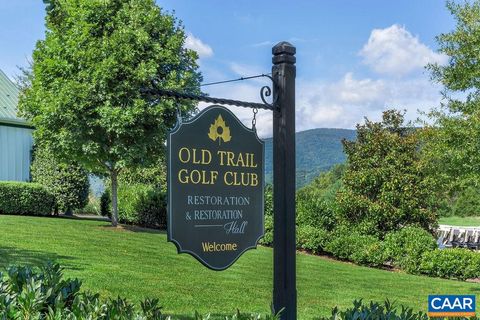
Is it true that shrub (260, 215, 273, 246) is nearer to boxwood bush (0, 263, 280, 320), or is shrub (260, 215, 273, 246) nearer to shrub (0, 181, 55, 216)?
shrub (0, 181, 55, 216)

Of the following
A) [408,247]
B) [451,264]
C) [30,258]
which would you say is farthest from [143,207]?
[451,264]

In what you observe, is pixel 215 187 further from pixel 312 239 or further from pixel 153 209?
pixel 153 209

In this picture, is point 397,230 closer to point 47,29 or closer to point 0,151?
point 47,29

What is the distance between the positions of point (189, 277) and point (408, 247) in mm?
6608

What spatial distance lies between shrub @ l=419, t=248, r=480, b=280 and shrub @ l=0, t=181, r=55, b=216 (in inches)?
529

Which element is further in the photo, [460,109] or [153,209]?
[153,209]

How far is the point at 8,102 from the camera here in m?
23.3

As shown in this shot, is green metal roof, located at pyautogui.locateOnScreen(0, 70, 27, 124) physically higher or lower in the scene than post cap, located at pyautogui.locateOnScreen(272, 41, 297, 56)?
higher

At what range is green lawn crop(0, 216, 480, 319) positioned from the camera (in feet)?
24.6

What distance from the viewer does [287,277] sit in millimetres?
3826

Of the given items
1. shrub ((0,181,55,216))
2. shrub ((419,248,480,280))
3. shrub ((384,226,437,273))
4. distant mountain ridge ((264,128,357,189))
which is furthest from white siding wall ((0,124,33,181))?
shrub ((419,248,480,280))

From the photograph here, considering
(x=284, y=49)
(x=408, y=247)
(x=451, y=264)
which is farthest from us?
(x=408, y=247)

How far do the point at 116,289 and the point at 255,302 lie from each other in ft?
6.19

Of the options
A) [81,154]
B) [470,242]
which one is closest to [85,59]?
[81,154]
